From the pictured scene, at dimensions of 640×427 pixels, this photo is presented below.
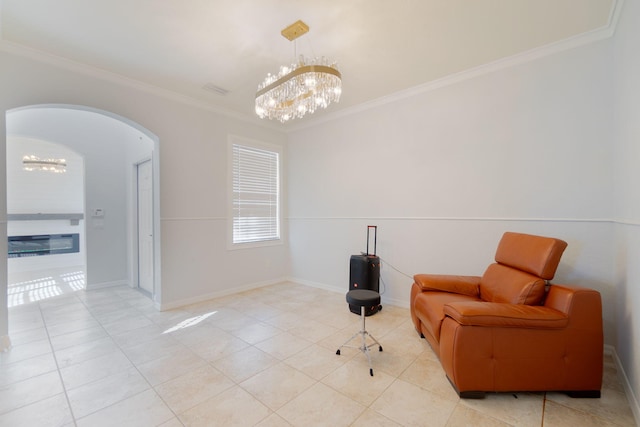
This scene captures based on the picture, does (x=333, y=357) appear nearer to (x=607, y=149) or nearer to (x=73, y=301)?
(x=607, y=149)

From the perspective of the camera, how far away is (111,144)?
494 cm

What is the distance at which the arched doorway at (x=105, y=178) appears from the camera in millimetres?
4410

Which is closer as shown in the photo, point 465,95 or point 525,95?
point 525,95

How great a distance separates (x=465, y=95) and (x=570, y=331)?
8.61 ft

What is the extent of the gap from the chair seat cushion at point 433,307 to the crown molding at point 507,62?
8.35 feet

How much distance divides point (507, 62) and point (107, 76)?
15.0 ft

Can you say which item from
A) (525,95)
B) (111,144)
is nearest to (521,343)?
(525,95)

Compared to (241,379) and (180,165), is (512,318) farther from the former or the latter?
(180,165)

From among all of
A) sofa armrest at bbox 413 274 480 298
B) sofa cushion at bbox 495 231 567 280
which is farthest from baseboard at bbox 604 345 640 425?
sofa armrest at bbox 413 274 480 298

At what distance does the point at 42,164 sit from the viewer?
19.3 ft

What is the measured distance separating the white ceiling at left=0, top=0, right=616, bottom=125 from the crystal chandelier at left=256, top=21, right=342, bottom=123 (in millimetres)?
292

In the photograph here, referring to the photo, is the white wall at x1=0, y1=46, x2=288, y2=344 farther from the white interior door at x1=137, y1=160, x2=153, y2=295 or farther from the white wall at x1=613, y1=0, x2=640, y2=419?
the white wall at x1=613, y1=0, x2=640, y2=419

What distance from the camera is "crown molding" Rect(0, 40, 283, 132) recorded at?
102 inches

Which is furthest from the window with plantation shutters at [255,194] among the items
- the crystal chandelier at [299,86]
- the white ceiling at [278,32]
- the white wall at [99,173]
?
the white wall at [99,173]
